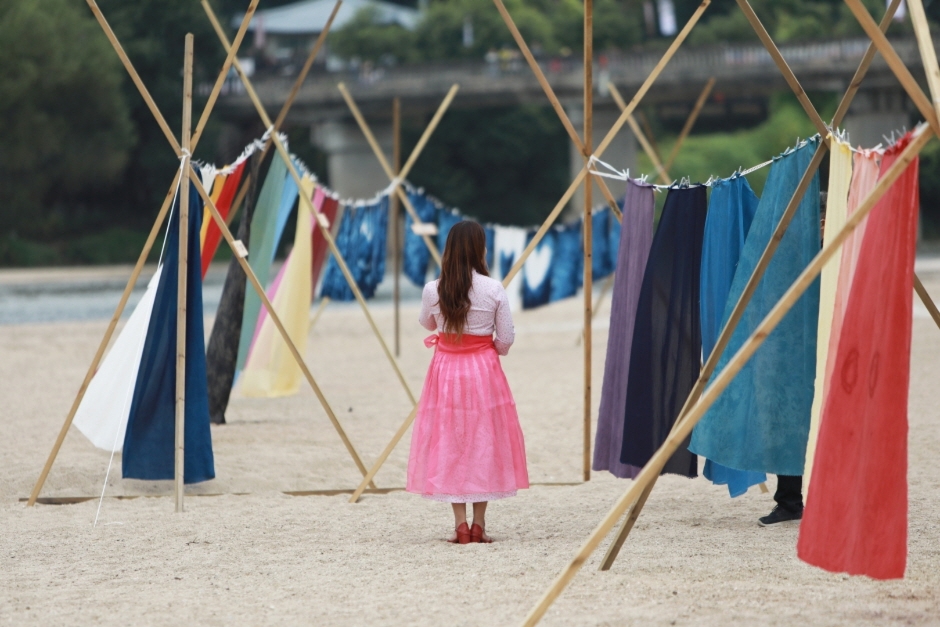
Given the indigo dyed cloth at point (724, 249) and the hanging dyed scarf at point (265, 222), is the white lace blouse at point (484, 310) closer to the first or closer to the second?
the indigo dyed cloth at point (724, 249)

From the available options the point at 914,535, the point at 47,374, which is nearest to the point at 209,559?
the point at 914,535

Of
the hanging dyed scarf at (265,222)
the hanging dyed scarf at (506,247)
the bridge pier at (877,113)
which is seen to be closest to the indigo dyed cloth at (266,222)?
the hanging dyed scarf at (265,222)

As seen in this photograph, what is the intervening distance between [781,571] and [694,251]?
1353 millimetres

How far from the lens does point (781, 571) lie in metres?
3.85

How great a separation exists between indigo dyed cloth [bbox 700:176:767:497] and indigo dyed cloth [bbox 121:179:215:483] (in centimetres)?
235

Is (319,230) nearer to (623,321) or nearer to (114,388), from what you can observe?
(114,388)

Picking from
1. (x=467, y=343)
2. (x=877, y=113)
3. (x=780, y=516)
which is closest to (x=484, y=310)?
(x=467, y=343)

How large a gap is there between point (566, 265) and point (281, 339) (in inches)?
157

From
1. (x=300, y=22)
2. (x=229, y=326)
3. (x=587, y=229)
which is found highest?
(x=300, y=22)

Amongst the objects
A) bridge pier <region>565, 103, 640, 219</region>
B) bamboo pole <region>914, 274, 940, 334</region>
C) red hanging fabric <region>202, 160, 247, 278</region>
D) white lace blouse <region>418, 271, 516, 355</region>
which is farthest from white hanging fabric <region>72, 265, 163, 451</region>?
bridge pier <region>565, 103, 640, 219</region>

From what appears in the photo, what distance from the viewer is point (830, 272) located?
3.95m

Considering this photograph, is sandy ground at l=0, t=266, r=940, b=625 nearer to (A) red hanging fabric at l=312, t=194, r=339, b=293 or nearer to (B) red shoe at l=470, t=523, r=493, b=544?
(B) red shoe at l=470, t=523, r=493, b=544

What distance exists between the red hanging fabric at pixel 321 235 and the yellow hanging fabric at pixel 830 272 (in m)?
5.27

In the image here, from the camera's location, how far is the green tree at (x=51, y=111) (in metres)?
29.6
